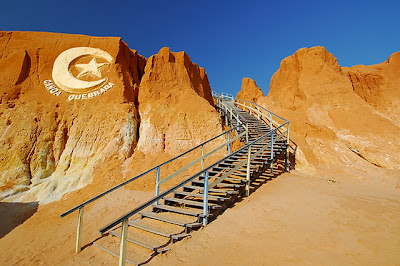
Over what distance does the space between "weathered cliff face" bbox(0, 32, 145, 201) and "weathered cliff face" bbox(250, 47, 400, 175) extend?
1097cm

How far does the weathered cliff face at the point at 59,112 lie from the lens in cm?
1066

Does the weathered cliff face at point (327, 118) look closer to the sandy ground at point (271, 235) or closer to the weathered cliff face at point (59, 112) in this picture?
the sandy ground at point (271, 235)

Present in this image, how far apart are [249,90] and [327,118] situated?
1997cm

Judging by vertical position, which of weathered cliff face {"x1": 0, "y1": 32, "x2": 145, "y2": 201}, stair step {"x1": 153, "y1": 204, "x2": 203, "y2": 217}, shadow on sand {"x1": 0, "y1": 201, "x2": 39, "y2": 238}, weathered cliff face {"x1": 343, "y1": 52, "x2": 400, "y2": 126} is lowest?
shadow on sand {"x1": 0, "y1": 201, "x2": 39, "y2": 238}

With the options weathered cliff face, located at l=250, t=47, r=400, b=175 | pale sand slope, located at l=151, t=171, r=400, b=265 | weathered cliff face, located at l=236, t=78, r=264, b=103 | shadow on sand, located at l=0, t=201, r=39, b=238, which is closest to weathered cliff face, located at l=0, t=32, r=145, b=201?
shadow on sand, located at l=0, t=201, r=39, b=238

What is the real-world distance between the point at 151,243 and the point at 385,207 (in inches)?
250

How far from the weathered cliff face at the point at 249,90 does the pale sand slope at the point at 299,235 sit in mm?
30798

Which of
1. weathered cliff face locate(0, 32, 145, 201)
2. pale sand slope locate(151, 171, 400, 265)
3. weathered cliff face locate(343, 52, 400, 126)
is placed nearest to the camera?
pale sand slope locate(151, 171, 400, 265)

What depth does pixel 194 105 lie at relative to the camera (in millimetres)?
12695

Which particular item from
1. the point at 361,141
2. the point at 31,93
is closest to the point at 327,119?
the point at 361,141

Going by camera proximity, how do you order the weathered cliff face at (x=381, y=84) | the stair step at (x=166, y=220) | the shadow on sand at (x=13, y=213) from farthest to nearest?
Answer: the weathered cliff face at (x=381, y=84) < the shadow on sand at (x=13, y=213) < the stair step at (x=166, y=220)

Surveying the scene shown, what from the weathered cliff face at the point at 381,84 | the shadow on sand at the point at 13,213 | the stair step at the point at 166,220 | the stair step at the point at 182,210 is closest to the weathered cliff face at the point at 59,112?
the shadow on sand at the point at 13,213

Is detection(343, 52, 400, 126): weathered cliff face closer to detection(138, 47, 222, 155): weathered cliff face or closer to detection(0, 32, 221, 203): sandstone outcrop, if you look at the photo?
detection(138, 47, 222, 155): weathered cliff face

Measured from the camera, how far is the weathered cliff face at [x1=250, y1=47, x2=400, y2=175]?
13.4 m
